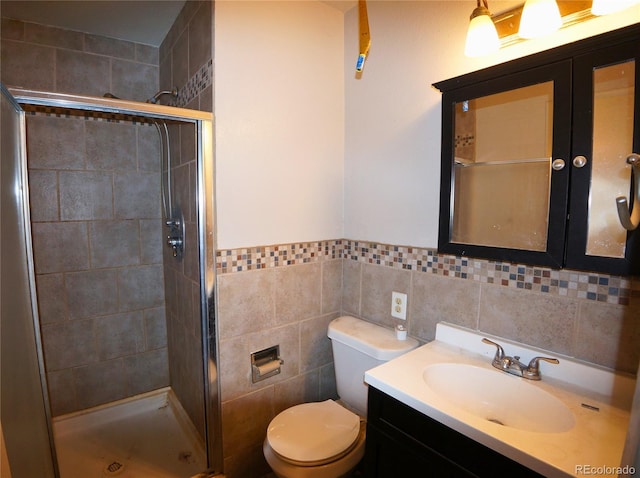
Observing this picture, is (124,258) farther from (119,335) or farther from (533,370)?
(533,370)

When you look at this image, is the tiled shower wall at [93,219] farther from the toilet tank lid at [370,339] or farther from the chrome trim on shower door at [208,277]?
the toilet tank lid at [370,339]

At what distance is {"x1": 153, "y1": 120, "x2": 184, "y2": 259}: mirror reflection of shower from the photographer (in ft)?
5.97

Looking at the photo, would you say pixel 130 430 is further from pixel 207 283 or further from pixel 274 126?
pixel 274 126

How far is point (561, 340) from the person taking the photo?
1064 mm

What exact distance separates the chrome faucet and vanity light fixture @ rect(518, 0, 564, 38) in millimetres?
1007

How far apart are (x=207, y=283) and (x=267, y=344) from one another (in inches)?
17.0

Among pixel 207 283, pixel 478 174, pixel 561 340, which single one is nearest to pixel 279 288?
pixel 207 283

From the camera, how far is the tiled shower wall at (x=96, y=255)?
190 cm

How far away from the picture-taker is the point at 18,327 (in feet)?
3.24

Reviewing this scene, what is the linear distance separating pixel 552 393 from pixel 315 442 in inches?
33.5

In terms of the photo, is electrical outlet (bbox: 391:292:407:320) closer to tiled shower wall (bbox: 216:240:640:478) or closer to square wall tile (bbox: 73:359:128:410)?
tiled shower wall (bbox: 216:240:640:478)

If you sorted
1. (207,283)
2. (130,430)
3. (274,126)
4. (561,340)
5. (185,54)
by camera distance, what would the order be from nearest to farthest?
(561,340)
(207,283)
(274,126)
(185,54)
(130,430)

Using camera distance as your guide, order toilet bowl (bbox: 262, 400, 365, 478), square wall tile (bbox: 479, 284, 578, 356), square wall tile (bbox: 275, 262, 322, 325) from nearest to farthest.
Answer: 1. square wall tile (bbox: 479, 284, 578, 356)
2. toilet bowl (bbox: 262, 400, 365, 478)
3. square wall tile (bbox: 275, 262, 322, 325)

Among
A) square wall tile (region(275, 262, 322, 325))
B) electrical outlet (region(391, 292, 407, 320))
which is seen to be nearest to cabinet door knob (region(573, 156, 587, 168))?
electrical outlet (region(391, 292, 407, 320))
